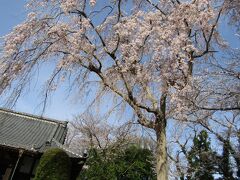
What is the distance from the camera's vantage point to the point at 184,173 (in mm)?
19734

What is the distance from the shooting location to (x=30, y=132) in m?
18.2

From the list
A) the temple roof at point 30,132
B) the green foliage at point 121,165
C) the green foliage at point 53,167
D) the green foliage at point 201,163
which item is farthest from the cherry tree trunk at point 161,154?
the green foliage at point 121,165

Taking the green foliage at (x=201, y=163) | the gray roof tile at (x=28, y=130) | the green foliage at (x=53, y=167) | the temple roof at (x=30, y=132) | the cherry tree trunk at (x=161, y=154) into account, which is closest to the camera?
the cherry tree trunk at (x=161, y=154)

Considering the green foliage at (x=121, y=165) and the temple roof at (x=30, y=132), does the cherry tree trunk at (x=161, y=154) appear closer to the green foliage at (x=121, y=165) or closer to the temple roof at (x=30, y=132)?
the temple roof at (x=30, y=132)

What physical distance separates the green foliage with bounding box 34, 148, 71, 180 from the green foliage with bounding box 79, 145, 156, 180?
1201 centimetres

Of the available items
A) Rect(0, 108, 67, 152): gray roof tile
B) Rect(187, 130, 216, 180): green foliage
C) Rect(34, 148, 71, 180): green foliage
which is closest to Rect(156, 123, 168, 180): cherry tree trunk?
Rect(34, 148, 71, 180): green foliage

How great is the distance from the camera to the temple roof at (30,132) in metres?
15.0

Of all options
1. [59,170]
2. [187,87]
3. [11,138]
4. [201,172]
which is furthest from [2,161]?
[201,172]

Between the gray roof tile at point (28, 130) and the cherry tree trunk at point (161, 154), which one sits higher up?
the gray roof tile at point (28, 130)

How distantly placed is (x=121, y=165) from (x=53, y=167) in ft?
45.5

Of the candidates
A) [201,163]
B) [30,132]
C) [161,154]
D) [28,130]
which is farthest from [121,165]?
[161,154]

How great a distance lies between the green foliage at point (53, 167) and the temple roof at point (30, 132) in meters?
2.33

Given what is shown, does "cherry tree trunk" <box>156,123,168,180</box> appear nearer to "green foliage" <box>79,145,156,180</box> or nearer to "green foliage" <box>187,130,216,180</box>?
"green foliage" <box>187,130,216,180</box>

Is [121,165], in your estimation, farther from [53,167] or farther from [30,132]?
[53,167]
